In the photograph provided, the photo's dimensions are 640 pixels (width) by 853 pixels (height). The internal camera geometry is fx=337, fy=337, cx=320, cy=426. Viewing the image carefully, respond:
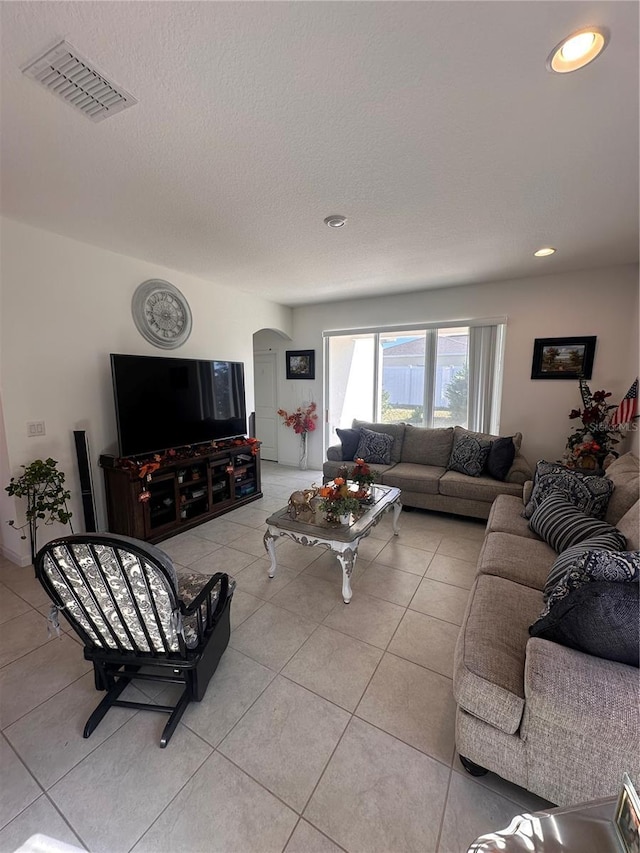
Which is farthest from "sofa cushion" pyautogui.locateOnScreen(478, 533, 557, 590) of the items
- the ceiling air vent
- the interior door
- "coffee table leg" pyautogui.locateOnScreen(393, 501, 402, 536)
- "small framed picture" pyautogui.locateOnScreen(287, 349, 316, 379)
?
the interior door

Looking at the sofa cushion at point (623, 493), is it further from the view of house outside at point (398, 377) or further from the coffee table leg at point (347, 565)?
the view of house outside at point (398, 377)

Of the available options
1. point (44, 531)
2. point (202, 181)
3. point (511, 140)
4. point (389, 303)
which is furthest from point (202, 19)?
point (389, 303)

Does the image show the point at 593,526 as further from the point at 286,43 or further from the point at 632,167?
the point at 286,43

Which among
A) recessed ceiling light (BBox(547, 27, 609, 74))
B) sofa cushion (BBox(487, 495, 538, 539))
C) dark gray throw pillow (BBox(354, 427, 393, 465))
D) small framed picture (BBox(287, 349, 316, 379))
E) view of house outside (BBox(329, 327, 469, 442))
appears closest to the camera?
recessed ceiling light (BBox(547, 27, 609, 74))

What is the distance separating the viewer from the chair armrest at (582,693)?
992 mm

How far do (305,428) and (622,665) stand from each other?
183 inches

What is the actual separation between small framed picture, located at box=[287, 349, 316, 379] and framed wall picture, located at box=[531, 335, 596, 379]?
2.98 meters

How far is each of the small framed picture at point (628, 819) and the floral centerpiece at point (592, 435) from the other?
10.4 feet

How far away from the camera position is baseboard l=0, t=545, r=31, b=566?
268 centimetres

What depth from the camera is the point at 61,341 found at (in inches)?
108

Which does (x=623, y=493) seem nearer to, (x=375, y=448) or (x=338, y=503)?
(x=338, y=503)

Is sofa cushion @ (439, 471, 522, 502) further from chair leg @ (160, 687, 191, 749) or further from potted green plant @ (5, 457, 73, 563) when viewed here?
potted green plant @ (5, 457, 73, 563)

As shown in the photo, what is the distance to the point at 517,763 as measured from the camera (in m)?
1.13

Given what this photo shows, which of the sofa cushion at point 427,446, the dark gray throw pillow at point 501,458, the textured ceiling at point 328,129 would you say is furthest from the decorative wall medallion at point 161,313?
the dark gray throw pillow at point 501,458
